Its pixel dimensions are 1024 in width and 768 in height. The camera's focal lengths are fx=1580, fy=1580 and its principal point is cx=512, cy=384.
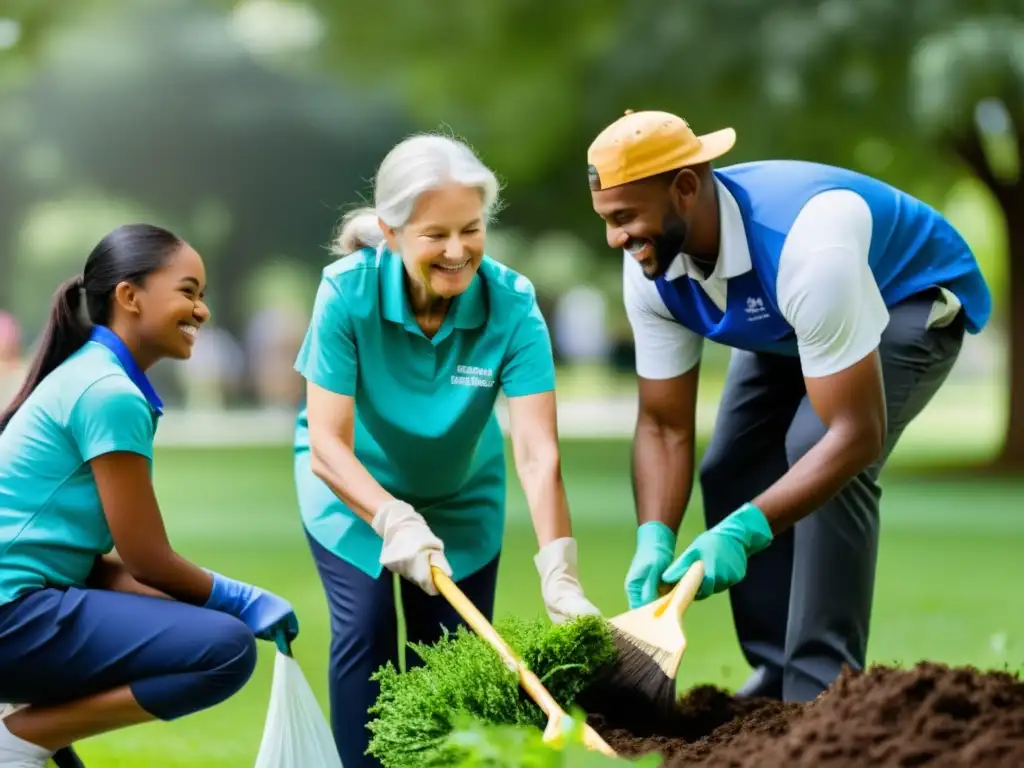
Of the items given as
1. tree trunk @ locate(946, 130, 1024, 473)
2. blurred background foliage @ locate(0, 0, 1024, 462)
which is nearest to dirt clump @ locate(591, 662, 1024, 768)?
blurred background foliage @ locate(0, 0, 1024, 462)

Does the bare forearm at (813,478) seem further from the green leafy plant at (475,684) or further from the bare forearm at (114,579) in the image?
the bare forearm at (114,579)

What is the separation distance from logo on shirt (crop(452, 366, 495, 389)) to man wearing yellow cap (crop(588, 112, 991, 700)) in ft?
1.53

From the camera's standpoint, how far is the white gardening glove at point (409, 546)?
359cm

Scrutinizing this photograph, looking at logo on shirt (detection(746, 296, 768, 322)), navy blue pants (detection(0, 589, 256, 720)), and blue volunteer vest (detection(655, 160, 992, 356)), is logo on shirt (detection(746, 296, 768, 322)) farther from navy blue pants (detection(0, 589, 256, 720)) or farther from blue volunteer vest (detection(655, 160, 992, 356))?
Answer: navy blue pants (detection(0, 589, 256, 720))

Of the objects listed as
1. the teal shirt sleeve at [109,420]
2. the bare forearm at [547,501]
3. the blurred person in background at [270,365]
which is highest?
the blurred person in background at [270,365]

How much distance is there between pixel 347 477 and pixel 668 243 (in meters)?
0.97

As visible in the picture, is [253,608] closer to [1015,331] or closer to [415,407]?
[415,407]

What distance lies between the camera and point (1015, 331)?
14891 millimetres

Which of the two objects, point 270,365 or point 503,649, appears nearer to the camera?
point 503,649

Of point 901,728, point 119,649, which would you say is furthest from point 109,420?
point 901,728

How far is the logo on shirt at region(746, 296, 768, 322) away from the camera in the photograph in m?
4.02

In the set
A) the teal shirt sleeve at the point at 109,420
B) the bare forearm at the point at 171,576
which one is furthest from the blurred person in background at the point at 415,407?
the teal shirt sleeve at the point at 109,420

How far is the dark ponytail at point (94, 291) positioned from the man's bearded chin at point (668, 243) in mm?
1153

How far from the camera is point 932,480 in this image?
554 inches
